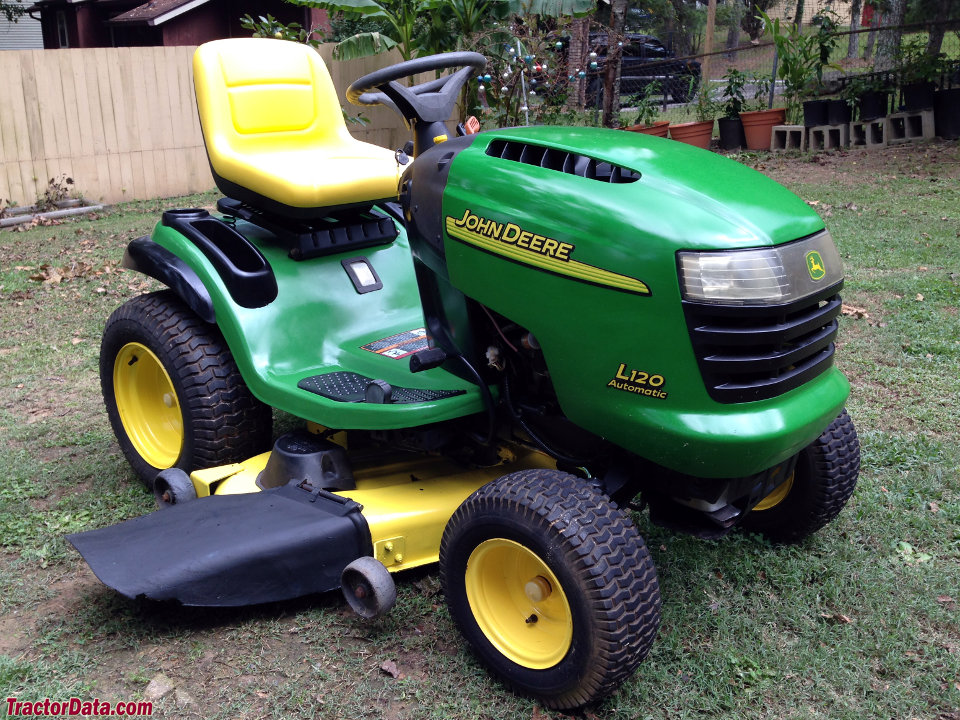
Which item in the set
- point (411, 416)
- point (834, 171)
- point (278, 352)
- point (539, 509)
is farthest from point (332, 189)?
point (834, 171)

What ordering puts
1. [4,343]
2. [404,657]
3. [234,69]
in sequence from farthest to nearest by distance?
[4,343]
[234,69]
[404,657]

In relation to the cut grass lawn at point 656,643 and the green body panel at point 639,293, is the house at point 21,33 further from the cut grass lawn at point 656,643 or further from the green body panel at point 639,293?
the green body panel at point 639,293

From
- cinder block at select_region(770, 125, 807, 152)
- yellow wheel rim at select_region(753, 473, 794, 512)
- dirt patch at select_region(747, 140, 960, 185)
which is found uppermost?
cinder block at select_region(770, 125, 807, 152)

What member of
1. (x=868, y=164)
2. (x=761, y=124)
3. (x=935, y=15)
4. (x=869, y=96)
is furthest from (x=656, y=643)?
(x=935, y=15)

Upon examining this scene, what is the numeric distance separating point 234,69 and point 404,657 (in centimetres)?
214

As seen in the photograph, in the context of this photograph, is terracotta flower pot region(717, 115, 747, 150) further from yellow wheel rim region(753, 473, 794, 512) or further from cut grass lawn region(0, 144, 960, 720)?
yellow wheel rim region(753, 473, 794, 512)

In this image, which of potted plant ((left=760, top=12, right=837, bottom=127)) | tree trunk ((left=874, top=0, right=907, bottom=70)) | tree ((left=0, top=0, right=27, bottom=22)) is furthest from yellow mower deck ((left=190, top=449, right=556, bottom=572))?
tree ((left=0, top=0, right=27, bottom=22))

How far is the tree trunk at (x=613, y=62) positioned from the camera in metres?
9.74

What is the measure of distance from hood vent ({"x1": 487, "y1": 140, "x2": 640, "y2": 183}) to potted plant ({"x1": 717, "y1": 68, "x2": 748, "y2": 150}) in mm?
9827

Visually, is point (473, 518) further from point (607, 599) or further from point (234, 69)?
point (234, 69)

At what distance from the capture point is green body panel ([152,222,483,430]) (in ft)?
8.84

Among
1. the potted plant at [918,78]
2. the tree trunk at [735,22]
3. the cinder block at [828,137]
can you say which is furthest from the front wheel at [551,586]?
the tree trunk at [735,22]

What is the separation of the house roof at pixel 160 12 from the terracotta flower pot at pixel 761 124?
1320 centimetres

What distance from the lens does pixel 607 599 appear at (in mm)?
2072
